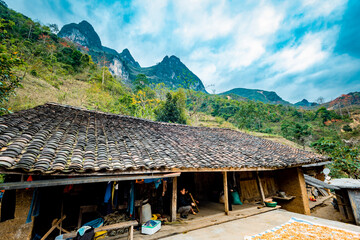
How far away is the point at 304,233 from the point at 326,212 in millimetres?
8691

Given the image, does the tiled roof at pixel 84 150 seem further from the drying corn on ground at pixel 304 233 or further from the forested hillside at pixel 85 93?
the forested hillside at pixel 85 93

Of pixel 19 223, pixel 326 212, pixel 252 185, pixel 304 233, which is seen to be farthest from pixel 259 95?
pixel 19 223

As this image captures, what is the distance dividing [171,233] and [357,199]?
9.50 metres

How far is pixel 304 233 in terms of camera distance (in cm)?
527

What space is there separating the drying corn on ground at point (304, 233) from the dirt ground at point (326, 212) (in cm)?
513

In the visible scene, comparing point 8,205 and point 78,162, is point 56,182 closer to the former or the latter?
point 78,162

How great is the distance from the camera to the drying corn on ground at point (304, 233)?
497cm

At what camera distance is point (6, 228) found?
3863mm

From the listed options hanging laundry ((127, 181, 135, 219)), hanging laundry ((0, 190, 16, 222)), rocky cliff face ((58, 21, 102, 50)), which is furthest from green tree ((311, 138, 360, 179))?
rocky cliff face ((58, 21, 102, 50))

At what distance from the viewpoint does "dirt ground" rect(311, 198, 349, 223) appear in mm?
9838

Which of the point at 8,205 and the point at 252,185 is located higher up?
the point at 8,205

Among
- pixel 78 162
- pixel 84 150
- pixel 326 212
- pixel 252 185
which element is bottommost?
pixel 326 212

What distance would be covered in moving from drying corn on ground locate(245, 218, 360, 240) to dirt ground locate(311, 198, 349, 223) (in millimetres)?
5131

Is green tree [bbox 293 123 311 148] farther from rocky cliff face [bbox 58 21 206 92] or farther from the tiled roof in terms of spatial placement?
the tiled roof
